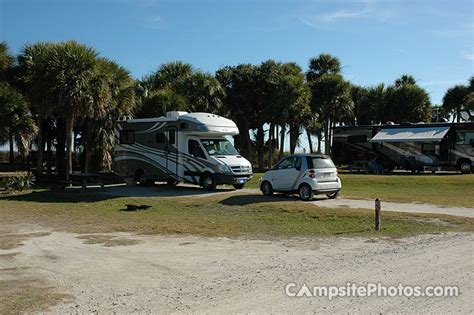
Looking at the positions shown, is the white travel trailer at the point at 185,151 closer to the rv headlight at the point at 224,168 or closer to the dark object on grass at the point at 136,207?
the rv headlight at the point at 224,168

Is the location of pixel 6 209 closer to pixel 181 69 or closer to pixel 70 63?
pixel 70 63

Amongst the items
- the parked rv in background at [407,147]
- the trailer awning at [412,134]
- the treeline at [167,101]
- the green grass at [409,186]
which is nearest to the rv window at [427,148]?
the parked rv in background at [407,147]

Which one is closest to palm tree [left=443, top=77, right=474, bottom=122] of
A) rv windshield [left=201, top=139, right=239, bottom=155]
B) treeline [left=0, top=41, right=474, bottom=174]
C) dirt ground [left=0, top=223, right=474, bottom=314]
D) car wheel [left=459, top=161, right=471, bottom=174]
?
treeline [left=0, top=41, right=474, bottom=174]

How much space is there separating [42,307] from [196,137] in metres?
15.8

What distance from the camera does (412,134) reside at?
32062 millimetres

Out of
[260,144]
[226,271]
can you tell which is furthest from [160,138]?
[260,144]

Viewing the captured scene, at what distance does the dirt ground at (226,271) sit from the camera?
5.96 m

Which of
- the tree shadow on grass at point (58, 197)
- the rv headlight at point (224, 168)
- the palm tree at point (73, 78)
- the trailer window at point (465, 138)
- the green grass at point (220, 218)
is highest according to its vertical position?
the palm tree at point (73, 78)

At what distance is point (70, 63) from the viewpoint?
2306 cm

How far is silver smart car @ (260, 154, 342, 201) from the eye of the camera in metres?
17.1

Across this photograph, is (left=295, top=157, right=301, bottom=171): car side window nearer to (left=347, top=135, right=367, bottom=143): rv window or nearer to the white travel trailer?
the white travel trailer

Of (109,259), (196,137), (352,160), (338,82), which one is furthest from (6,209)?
(338,82)

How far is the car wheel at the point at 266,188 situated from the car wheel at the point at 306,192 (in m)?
1.51

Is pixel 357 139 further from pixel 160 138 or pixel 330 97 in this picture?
pixel 160 138
